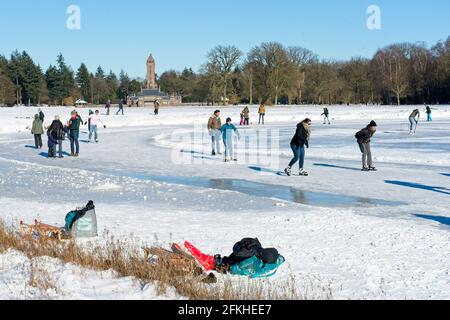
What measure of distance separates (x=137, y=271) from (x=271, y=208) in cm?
445

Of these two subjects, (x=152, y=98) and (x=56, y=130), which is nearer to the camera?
(x=56, y=130)

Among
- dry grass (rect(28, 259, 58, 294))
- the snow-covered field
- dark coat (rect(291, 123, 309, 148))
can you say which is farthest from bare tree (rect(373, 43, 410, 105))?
dry grass (rect(28, 259, 58, 294))

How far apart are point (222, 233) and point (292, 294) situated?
2.93 meters

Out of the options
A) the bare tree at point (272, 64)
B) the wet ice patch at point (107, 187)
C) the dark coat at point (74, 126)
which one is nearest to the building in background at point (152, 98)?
the bare tree at point (272, 64)

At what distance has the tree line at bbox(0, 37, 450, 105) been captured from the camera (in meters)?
84.8

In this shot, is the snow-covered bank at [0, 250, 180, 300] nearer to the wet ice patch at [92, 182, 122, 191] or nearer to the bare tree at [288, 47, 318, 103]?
the wet ice patch at [92, 182, 122, 191]

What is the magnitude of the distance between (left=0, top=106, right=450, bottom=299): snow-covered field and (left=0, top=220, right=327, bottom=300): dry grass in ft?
0.46

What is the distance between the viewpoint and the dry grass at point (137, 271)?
5.30 m

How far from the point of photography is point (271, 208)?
33.2 feet

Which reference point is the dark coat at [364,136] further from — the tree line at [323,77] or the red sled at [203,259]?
the tree line at [323,77]

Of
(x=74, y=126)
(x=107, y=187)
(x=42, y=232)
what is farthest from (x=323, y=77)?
(x=42, y=232)

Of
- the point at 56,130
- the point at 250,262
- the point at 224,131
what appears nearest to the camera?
the point at 250,262

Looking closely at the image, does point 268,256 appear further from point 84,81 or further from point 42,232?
point 84,81
